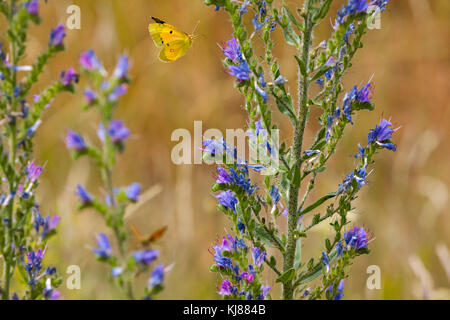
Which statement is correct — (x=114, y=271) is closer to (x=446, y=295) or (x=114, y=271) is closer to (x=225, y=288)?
(x=225, y=288)

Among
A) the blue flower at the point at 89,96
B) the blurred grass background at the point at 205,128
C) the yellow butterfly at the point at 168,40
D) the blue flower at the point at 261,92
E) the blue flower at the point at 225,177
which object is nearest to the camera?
the blue flower at the point at 89,96

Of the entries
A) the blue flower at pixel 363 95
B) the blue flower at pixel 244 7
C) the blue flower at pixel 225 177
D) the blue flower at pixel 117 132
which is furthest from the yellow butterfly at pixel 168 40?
the blue flower at pixel 117 132

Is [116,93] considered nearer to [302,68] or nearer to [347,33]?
[302,68]

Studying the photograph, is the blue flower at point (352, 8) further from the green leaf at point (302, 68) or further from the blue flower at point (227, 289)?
A: the blue flower at point (227, 289)

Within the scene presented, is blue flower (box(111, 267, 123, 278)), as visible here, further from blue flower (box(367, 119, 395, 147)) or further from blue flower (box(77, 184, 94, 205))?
blue flower (box(367, 119, 395, 147))

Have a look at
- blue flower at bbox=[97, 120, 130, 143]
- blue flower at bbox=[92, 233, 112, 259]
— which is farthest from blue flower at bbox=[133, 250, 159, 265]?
blue flower at bbox=[97, 120, 130, 143]

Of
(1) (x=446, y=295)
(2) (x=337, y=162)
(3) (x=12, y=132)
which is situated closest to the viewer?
(3) (x=12, y=132)
